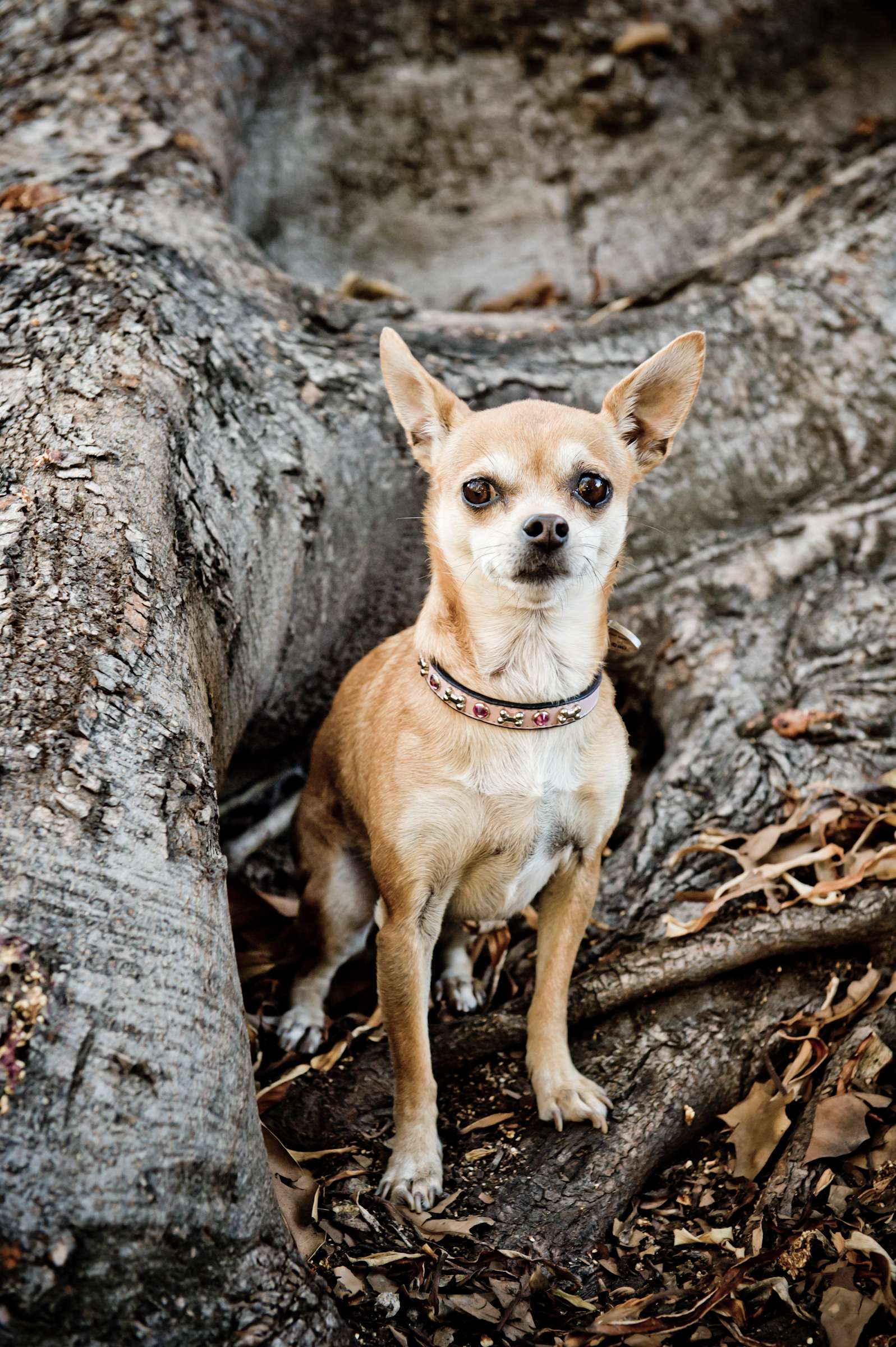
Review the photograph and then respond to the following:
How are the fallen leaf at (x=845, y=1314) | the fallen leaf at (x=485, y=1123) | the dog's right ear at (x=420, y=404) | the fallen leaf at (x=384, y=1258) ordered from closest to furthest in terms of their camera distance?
the fallen leaf at (x=845, y=1314), the fallen leaf at (x=384, y=1258), the fallen leaf at (x=485, y=1123), the dog's right ear at (x=420, y=404)

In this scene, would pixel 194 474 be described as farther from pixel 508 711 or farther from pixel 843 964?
pixel 843 964

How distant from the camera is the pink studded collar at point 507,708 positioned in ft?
8.66

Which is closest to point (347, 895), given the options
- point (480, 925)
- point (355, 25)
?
point (480, 925)

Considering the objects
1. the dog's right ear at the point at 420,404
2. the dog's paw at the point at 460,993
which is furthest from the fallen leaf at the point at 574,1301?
the dog's right ear at the point at 420,404

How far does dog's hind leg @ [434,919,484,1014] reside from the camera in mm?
3299

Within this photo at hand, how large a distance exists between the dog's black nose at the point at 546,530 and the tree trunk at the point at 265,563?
907 millimetres

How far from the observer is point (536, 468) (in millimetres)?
2709

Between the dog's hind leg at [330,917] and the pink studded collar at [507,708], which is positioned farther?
the dog's hind leg at [330,917]

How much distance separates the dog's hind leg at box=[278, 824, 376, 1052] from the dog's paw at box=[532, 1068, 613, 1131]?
0.81 meters

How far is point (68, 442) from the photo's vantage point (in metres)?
2.61

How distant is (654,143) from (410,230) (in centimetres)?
126

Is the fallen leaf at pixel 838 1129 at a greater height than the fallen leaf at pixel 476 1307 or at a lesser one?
lesser

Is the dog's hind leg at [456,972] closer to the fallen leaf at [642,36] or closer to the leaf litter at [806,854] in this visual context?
the leaf litter at [806,854]

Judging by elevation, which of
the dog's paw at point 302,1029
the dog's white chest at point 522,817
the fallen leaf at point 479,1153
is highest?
the dog's white chest at point 522,817
